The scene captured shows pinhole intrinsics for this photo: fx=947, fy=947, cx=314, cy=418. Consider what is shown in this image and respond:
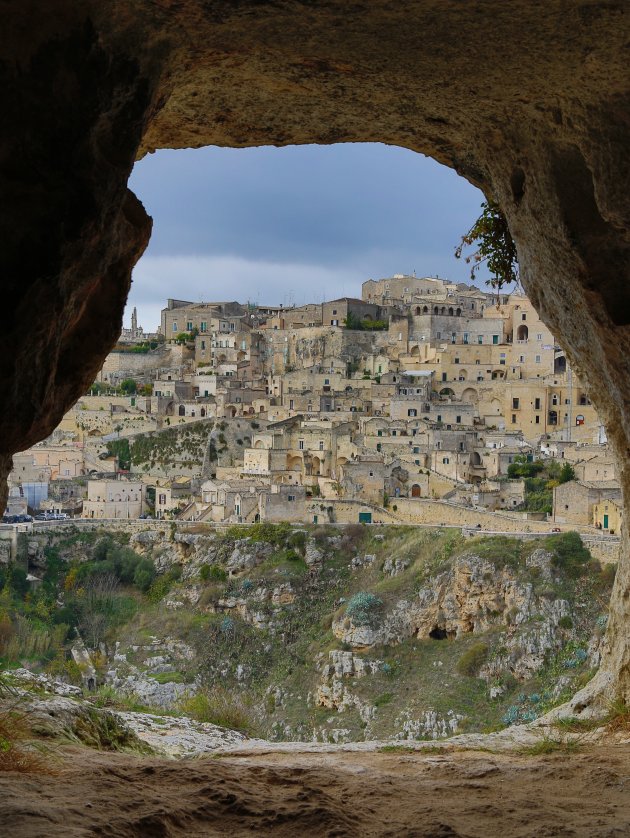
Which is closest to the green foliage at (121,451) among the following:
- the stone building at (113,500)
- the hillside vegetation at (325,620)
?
the stone building at (113,500)

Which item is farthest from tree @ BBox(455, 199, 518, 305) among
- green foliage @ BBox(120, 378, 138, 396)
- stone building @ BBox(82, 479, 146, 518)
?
green foliage @ BBox(120, 378, 138, 396)

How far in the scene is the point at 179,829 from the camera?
9.82ft

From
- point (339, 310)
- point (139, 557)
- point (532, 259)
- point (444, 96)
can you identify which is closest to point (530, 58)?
point (444, 96)

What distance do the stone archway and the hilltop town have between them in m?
22.8

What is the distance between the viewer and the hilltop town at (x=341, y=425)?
37.3 m

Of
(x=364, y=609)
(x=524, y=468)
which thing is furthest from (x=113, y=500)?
(x=524, y=468)

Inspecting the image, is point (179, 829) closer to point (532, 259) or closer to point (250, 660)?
point (532, 259)

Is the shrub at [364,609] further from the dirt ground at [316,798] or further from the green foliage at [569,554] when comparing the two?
the dirt ground at [316,798]

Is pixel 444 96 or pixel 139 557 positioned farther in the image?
pixel 139 557

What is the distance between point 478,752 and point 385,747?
2.18 feet

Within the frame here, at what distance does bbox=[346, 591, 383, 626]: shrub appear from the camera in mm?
28109

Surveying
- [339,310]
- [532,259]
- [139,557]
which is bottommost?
[139,557]

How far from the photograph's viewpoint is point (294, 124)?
4797mm

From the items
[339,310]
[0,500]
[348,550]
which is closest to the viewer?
[0,500]
